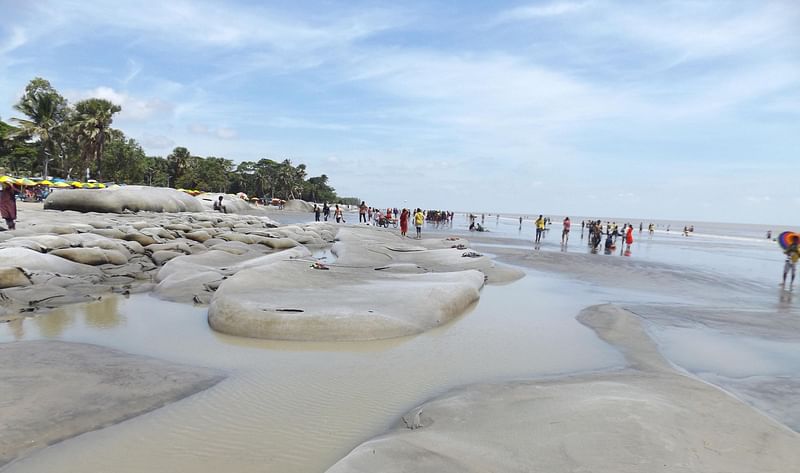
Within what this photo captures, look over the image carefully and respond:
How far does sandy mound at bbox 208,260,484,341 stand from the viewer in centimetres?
586

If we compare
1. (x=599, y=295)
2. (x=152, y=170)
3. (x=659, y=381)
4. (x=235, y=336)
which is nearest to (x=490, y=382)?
(x=659, y=381)

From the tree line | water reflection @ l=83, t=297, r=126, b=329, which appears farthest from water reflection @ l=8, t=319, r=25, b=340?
the tree line

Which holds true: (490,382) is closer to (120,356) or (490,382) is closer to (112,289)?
(120,356)

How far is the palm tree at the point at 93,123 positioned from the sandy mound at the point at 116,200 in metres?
20.9

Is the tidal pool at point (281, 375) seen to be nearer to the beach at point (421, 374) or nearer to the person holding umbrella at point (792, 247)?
the beach at point (421, 374)

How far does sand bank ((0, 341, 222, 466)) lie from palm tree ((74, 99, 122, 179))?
4806 centimetres

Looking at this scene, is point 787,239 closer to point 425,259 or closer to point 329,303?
point 425,259

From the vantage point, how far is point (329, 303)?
679 cm

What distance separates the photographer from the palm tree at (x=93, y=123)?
4378cm

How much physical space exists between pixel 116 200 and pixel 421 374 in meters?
25.7

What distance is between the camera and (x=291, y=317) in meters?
5.92

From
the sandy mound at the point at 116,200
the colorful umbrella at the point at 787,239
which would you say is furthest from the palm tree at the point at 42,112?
the colorful umbrella at the point at 787,239

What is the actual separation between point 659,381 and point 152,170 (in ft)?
249

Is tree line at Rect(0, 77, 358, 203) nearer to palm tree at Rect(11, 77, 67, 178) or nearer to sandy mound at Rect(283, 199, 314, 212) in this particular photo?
palm tree at Rect(11, 77, 67, 178)
